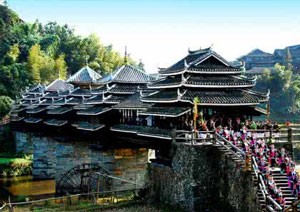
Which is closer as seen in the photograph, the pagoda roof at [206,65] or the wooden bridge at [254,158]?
the wooden bridge at [254,158]

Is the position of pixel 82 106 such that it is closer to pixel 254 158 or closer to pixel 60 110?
pixel 60 110

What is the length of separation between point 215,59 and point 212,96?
3.53m

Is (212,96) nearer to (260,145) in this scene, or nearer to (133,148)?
(260,145)

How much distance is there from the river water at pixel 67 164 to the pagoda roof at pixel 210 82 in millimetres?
11622

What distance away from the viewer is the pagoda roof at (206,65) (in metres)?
27.5

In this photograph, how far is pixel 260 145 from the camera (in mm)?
23500

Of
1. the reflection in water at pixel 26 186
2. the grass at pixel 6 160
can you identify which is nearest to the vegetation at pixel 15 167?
the grass at pixel 6 160

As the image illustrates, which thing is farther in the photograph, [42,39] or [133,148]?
[42,39]

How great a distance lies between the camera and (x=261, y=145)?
23.4 m

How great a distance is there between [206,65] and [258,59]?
80.6 m

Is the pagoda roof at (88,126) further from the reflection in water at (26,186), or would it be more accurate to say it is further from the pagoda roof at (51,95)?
the pagoda roof at (51,95)

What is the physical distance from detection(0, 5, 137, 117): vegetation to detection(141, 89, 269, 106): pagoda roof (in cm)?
5650

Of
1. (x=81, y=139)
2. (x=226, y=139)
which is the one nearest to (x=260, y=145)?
(x=226, y=139)

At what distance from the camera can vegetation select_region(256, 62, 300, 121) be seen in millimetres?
77244
